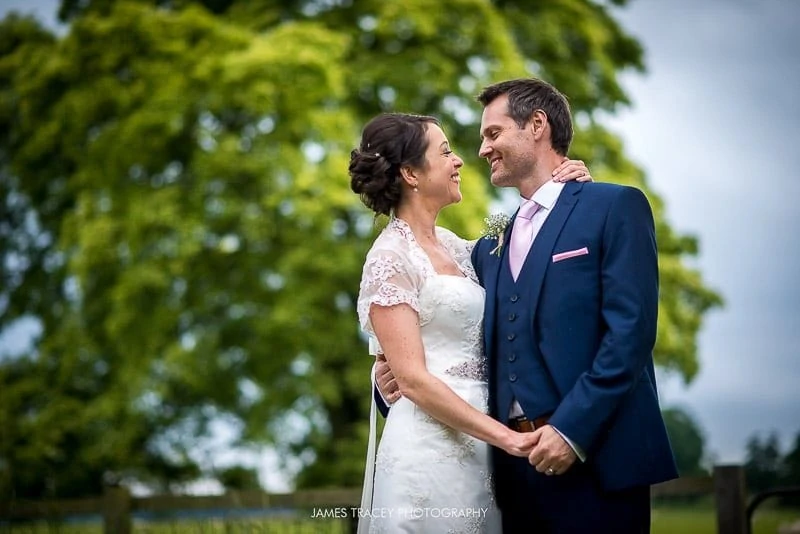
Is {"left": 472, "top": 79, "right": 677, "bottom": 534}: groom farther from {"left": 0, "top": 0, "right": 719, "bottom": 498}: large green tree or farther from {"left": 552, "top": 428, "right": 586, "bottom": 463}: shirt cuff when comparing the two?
{"left": 0, "top": 0, "right": 719, "bottom": 498}: large green tree

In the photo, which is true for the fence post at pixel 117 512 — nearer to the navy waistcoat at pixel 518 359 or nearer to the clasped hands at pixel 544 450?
the navy waistcoat at pixel 518 359

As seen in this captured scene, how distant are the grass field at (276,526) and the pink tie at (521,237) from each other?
2828 millimetres

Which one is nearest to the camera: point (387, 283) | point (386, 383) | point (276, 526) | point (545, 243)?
point (545, 243)

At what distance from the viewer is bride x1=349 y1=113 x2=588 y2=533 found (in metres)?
3.02

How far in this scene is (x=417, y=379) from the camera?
2988mm

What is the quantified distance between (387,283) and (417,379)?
301mm

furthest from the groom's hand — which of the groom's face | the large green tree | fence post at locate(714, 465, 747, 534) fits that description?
the large green tree

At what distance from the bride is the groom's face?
0.21 meters

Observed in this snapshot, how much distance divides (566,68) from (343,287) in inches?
141

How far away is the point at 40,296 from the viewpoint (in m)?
12.1

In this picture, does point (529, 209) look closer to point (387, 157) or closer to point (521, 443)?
point (387, 157)

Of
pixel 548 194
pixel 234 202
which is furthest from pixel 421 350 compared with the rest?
→ pixel 234 202

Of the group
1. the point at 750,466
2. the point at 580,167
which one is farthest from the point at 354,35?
the point at 580,167

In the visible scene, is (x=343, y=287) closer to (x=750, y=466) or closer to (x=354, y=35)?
(x=354, y=35)
